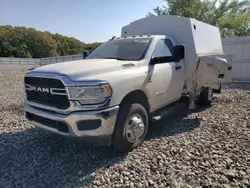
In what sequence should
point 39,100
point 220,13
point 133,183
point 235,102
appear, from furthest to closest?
point 220,13, point 235,102, point 39,100, point 133,183

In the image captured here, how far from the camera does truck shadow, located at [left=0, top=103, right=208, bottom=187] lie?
296 cm

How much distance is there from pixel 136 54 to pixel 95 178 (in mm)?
2368

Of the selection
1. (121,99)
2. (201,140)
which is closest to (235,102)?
(201,140)

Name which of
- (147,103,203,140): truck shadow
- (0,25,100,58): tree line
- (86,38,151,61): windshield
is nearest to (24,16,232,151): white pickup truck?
(86,38,151,61): windshield

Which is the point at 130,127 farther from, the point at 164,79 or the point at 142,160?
the point at 164,79

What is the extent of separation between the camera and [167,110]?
16.0 feet

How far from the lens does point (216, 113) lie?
19.4ft

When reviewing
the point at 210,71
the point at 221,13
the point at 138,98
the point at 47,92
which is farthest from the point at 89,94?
the point at 221,13

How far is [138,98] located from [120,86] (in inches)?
26.8

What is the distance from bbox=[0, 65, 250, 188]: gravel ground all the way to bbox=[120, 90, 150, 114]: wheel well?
73 centimetres

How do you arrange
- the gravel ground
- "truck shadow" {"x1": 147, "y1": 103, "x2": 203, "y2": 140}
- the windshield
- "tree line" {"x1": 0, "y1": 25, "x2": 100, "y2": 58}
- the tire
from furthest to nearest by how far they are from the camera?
"tree line" {"x1": 0, "y1": 25, "x2": 100, "y2": 58} < the tire < "truck shadow" {"x1": 147, "y1": 103, "x2": 203, "y2": 140} < the windshield < the gravel ground

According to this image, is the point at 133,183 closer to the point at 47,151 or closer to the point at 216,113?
the point at 47,151

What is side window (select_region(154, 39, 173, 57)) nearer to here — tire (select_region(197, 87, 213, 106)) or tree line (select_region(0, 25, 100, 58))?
tire (select_region(197, 87, 213, 106))

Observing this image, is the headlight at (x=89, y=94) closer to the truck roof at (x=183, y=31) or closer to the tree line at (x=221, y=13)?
the truck roof at (x=183, y=31)
